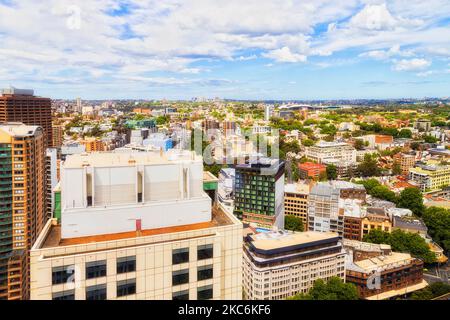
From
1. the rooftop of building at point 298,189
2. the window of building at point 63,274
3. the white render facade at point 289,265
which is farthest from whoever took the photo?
the rooftop of building at point 298,189

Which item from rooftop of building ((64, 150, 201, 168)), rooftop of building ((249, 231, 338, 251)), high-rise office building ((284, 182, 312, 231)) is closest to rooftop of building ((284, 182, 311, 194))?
high-rise office building ((284, 182, 312, 231))

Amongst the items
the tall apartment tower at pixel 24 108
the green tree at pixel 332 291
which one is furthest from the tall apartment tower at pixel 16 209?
the tall apartment tower at pixel 24 108

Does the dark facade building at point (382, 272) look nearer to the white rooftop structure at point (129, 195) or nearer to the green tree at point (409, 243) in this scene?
the green tree at point (409, 243)

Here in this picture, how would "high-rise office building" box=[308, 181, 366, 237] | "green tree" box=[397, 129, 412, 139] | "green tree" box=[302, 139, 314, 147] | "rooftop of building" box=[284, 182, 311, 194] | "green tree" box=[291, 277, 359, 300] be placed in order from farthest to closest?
"green tree" box=[397, 129, 412, 139] → "green tree" box=[302, 139, 314, 147] → "rooftop of building" box=[284, 182, 311, 194] → "high-rise office building" box=[308, 181, 366, 237] → "green tree" box=[291, 277, 359, 300]

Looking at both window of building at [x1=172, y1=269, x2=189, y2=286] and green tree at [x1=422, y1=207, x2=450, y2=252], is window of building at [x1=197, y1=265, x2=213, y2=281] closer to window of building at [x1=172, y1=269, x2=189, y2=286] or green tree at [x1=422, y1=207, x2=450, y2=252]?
window of building at [x1=172, y1=269, x2=189, y2=286]

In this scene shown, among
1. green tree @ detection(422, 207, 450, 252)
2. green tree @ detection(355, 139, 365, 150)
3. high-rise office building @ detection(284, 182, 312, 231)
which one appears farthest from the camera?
green tree @ detection(355, 139, 365, 150)

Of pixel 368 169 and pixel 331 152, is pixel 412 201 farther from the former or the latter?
pixel 331 152
